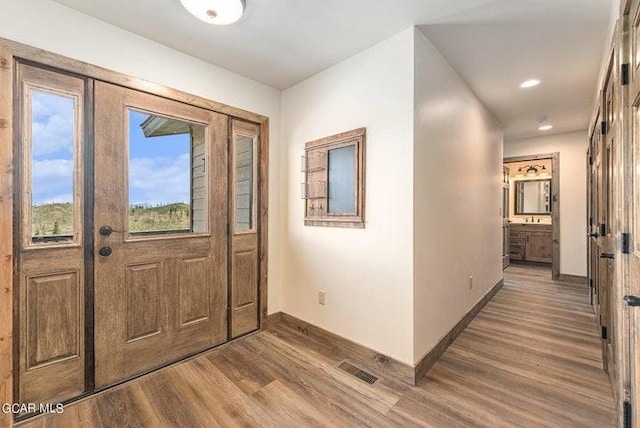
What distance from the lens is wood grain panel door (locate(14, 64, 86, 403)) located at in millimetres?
1650

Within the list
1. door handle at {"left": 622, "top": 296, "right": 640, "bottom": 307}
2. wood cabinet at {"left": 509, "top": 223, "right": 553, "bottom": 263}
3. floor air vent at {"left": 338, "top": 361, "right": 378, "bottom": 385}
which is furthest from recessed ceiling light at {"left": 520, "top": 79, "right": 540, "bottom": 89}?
wood cabinet at {"left": 509, "top": 223, "right": 553, "bottom": 263}

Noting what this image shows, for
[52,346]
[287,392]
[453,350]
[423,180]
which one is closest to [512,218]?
[453,350]

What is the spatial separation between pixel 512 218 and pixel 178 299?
734cm

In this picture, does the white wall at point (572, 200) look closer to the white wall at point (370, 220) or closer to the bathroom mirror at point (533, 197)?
the bathroom mirror at point (533, 197)

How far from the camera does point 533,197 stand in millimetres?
6672

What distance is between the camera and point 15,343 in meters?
1.61

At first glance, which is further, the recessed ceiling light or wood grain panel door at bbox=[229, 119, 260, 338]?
the recessed ceiling light

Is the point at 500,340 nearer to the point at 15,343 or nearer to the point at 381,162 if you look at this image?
the point at 381,162

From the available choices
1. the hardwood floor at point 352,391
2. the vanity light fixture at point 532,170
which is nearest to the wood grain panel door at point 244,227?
the hardwood floor at point 352,391

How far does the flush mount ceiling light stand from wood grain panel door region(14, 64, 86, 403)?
2.84 feet

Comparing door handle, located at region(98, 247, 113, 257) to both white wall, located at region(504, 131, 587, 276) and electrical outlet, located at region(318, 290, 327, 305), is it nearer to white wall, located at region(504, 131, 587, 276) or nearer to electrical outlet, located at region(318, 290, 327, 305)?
electrical outlet, located at region(318, 290, 327, 305)

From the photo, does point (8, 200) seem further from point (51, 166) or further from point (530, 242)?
point (530, 242)

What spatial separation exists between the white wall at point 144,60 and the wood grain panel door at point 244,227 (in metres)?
0.18

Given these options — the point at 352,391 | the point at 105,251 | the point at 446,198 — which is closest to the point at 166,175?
the point at 105,251
